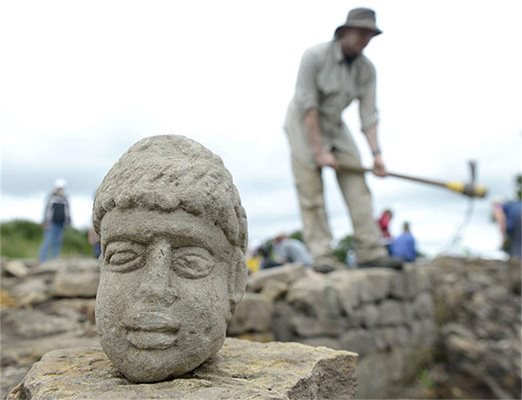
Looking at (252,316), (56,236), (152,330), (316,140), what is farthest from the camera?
(56,236)

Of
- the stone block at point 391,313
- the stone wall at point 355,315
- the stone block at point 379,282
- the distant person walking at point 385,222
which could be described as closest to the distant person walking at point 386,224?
the distant person walking at point 385,222

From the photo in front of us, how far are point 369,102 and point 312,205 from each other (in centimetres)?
120

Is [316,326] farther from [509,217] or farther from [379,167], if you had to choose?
[509,217]

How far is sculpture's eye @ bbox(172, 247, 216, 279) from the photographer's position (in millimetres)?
2324

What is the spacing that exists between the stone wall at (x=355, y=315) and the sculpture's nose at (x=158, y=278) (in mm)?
2512

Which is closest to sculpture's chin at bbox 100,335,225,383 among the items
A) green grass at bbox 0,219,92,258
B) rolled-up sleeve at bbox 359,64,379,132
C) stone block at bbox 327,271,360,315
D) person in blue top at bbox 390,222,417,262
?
stone block at bbox 327,271,360,315

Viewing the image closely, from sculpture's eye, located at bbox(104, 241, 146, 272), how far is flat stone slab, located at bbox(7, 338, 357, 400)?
444mm

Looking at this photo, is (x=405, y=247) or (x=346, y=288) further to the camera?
(x=405, y=247)

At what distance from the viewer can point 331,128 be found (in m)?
6.06

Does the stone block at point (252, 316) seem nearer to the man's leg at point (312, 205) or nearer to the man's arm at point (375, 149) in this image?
the man's leg at point (312, 205)

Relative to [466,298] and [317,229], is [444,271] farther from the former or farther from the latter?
[317,229]

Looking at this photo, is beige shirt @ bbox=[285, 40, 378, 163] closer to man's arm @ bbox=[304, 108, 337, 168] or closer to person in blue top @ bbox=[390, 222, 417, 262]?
man's arm @ bbox=[304, 108, 337, 168]

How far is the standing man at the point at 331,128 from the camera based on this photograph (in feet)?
18.4

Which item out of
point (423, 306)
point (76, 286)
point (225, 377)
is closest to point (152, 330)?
point (225, 377)
